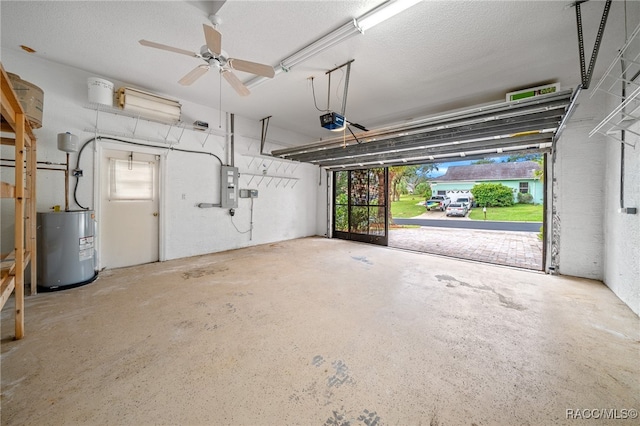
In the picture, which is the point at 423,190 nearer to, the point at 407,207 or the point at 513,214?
the point at 407,207

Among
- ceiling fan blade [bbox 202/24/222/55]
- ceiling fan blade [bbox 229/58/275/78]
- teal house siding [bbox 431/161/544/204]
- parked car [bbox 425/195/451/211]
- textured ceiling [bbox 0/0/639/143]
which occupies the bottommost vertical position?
parked car [bbox 425/195/451/211]

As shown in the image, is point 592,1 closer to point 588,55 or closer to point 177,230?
point 588,55

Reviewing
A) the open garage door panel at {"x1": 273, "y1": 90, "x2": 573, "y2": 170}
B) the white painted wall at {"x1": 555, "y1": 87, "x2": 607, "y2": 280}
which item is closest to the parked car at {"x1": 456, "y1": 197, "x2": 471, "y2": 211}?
the open garage door panel at {"x1": 273, "y1": 90, "x2": 573, "y2": 170}

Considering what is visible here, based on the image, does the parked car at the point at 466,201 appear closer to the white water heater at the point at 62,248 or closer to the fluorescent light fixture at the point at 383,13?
the fluorescent light fixture at the point at 383,13

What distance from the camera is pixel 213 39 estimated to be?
80.3 inches

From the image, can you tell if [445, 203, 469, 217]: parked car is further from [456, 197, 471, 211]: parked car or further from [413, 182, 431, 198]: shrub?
[413, 182, 431, 198]: shrub

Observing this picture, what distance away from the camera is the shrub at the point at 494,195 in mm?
16859

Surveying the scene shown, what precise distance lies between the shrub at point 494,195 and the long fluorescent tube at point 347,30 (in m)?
18.7

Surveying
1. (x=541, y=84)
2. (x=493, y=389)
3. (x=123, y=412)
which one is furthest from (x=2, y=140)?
(x=541, y=84)

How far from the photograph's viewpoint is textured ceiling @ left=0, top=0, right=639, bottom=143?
228cm

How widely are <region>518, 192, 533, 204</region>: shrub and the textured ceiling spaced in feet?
56.8

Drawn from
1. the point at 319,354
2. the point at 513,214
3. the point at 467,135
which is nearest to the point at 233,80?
the point at 319,354

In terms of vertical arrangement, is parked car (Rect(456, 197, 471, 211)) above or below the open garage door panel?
below

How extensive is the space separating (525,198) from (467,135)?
18486 millimetres
